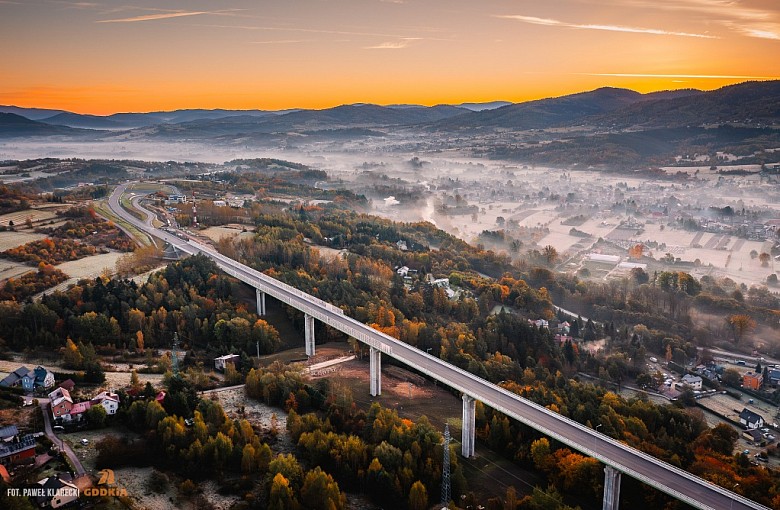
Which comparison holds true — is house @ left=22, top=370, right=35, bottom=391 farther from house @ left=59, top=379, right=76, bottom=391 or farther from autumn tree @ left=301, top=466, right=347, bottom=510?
autumn tree @ left=301, top=466, right=347, bottom=510

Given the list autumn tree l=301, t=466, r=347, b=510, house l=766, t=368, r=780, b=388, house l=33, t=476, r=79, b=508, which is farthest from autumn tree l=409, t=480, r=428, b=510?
house l=766, t=368, r=780, b=388

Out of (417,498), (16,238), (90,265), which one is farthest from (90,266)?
(417,498)

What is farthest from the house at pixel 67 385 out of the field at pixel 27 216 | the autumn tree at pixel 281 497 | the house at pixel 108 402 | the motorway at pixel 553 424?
the field at pixel 27 216

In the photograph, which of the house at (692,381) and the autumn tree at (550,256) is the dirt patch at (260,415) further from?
the autumn tree at (550,256)

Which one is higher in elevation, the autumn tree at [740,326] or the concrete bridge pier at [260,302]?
the concrete bridge pier at [260,302]

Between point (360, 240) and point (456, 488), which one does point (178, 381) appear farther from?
point (360, 240)

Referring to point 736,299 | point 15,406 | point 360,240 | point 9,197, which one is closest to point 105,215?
point 9,197
